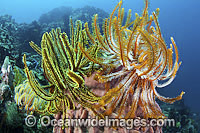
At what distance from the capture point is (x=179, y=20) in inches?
2884

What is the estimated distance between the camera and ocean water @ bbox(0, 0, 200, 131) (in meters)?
47.1

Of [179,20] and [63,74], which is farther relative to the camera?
[179,20]

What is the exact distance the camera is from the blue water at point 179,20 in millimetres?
47188

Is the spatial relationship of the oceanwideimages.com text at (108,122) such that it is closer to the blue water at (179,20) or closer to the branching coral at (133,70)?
the branching coral at (133,70)

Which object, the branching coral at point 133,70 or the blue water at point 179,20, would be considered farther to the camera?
the blue water at point 179,20

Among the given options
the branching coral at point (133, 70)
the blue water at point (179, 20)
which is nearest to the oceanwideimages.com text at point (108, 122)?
the branching coral at point (133, 70)

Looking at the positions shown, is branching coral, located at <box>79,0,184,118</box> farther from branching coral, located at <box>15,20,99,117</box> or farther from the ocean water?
the ocean water

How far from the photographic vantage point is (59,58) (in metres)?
1.91

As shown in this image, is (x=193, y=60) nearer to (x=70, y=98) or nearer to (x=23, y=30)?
(x=23, y=30)

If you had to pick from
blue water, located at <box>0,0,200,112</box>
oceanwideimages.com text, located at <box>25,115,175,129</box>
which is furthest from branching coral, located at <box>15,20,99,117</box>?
blue water, located at <box>0,0,200,112</box>

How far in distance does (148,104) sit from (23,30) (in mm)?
15653

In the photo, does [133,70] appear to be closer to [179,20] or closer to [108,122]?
[108,122]

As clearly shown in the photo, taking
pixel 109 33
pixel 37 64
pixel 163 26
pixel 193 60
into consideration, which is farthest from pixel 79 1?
pixel 109 33

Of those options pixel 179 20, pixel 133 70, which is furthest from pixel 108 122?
pixel 179 20
